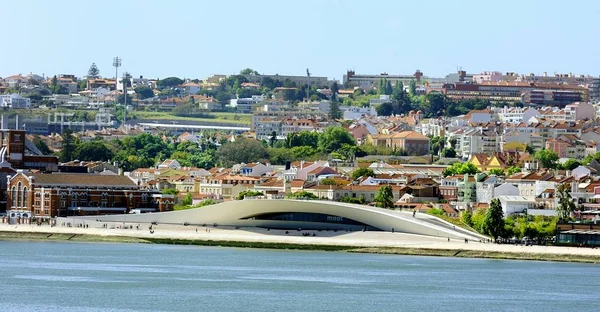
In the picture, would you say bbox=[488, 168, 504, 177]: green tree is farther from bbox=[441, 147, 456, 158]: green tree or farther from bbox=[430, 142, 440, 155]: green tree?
bbox=[430, 142, 440, 155]: green tree

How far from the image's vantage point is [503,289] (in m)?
52.2

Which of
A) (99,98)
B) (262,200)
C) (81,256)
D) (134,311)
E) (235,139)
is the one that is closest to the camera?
(134,311)

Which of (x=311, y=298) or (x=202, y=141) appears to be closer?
(x=311, y=298)

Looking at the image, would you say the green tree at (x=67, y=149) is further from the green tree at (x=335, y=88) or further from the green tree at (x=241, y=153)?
the green tree at (x=335, y=88)

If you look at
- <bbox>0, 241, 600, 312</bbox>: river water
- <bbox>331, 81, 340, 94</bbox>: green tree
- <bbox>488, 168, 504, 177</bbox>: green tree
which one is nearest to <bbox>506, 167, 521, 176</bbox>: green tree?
<bbox>488, 168, 504, 177</bbox>: green tree

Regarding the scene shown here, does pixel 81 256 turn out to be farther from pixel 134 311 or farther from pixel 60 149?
pixel 60 149

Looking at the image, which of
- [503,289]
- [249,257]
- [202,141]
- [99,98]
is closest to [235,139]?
[202,141]

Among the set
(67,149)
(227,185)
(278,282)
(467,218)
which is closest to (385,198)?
(467,218)

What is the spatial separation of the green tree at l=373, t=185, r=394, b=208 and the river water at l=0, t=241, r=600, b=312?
14.4m

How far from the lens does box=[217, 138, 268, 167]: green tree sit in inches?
4598

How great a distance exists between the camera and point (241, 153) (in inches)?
4631

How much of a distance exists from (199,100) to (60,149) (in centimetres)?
5529

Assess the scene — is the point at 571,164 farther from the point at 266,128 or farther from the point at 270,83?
the point at 270,83

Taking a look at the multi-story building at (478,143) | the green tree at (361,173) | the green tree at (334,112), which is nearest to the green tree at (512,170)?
the green tree at (361,173)
